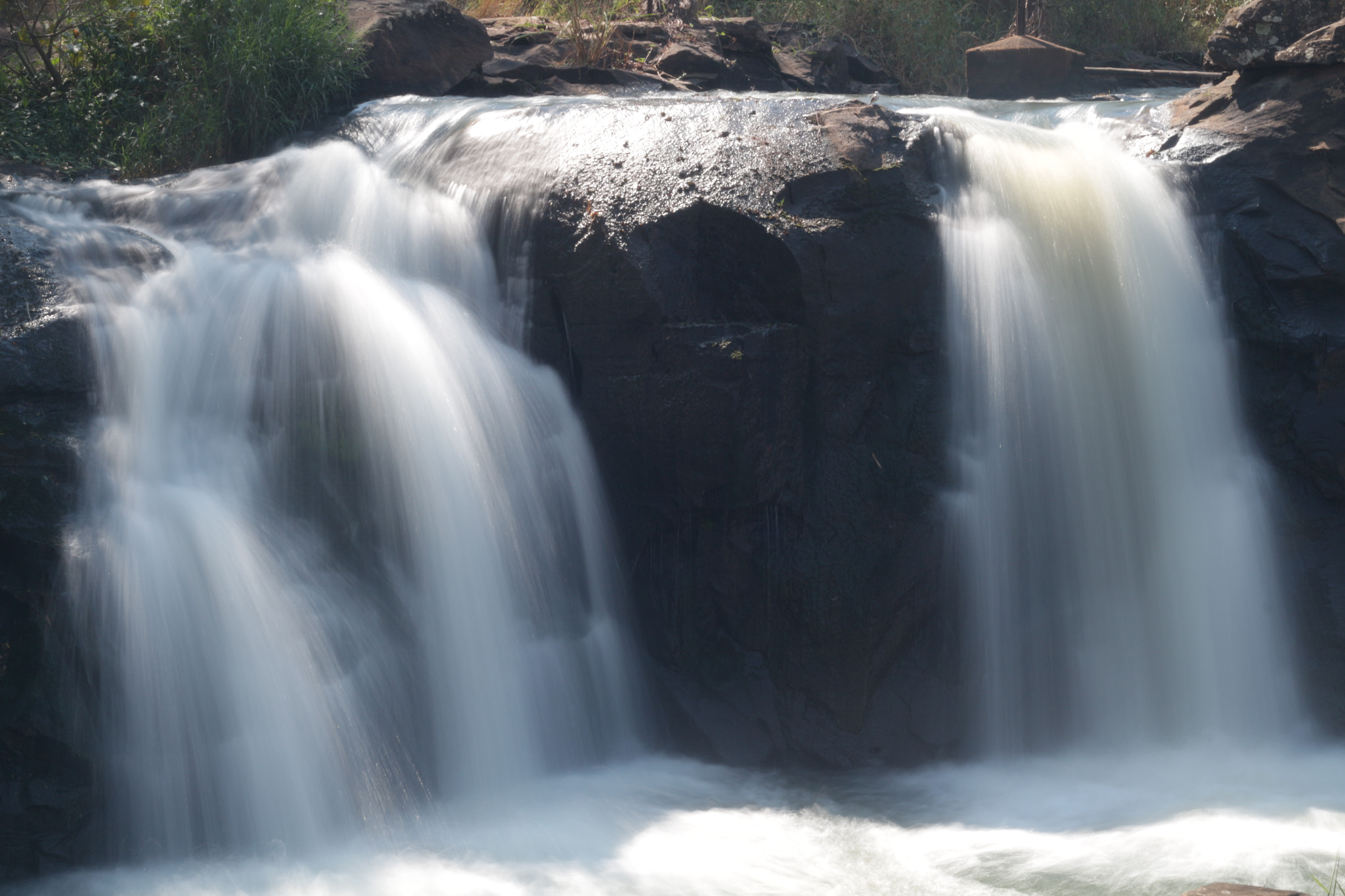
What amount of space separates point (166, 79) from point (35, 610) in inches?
203

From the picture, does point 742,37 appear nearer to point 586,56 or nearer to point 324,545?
point 586,56

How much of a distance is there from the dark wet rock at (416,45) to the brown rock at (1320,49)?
17.3ft

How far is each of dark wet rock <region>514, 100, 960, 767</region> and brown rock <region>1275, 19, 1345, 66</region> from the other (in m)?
1.97

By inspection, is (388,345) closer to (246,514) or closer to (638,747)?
(246,514)

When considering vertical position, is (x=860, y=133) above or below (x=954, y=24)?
below

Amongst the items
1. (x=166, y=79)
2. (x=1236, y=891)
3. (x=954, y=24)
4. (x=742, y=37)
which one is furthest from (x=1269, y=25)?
(x=954, y=24)

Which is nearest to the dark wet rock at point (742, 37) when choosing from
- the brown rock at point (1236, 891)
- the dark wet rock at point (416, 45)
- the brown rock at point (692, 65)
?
the brown rock at point (692, 65)

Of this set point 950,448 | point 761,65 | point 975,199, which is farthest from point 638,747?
point 761,65

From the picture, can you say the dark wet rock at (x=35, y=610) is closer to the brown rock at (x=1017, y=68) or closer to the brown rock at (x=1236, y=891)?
the brown rock at (x=1236, y=891)

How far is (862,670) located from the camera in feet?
14.1

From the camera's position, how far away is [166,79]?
723 cm

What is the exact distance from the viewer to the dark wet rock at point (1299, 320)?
4.49 m

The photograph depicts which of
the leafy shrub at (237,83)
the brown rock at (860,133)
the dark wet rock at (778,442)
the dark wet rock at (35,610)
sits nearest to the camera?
the dark wet rock at (35,610)

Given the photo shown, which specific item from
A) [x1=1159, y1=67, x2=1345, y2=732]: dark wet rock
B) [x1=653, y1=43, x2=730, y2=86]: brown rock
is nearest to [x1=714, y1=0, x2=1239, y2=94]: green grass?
[x1=653, y1=43, x2=730, y2=86]: brown rock
